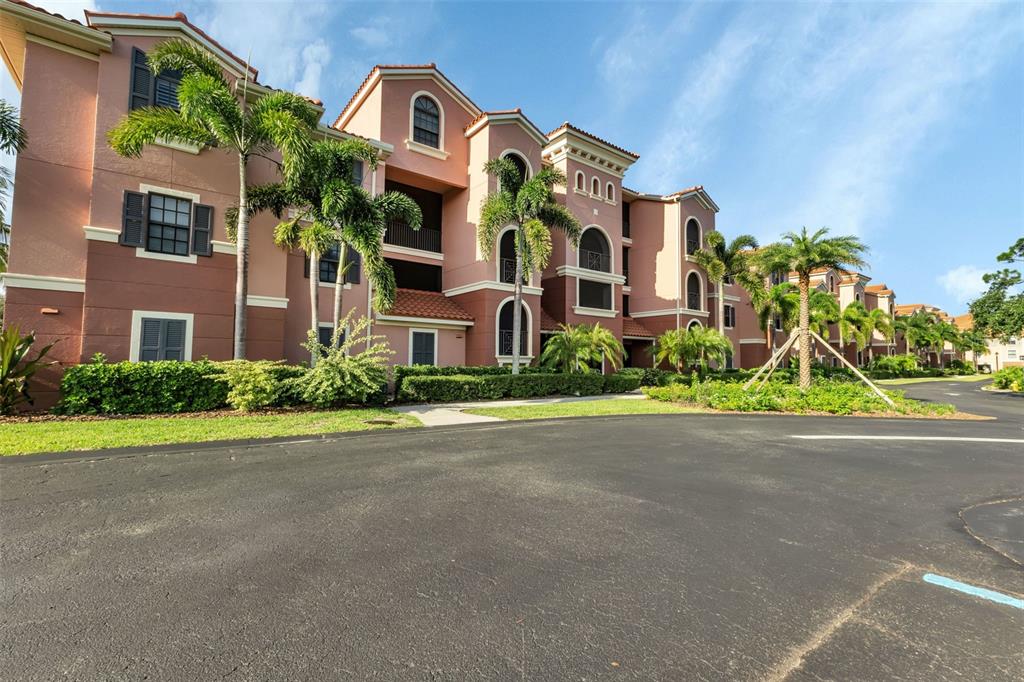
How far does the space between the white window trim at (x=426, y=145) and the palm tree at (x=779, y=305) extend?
72.9 feet

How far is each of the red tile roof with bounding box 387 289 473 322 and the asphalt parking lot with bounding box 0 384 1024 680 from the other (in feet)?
39.8

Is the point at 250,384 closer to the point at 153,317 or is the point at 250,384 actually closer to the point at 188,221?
the point at 153,317

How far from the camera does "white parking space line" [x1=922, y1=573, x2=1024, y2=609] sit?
2.96m

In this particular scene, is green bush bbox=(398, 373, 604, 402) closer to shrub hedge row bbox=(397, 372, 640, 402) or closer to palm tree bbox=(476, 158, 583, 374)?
shrub hedge row bbox=(397, 372, 640, 402)

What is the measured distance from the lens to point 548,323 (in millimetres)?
22953

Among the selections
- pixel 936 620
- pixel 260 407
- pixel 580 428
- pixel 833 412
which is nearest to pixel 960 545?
pixel 936 620

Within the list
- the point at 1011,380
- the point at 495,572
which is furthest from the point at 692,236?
the point at 495,572

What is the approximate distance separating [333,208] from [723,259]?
24026 mm

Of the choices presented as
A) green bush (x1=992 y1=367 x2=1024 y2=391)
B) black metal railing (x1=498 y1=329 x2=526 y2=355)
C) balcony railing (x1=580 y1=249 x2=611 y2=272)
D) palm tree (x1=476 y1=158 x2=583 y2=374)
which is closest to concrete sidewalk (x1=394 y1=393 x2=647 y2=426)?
palm tree (x1=476 y1=158 x2=583 y2=374)

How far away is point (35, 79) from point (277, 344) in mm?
9530

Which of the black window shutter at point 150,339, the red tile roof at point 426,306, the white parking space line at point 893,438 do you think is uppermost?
the red tile roof at point 426,306

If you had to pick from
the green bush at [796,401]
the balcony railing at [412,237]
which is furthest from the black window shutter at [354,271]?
the green bush at [796,401]

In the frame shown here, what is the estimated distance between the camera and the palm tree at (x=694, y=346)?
22.7 metres

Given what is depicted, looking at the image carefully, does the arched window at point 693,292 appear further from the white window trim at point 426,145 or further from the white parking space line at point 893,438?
the white parking space line at point 893,438
